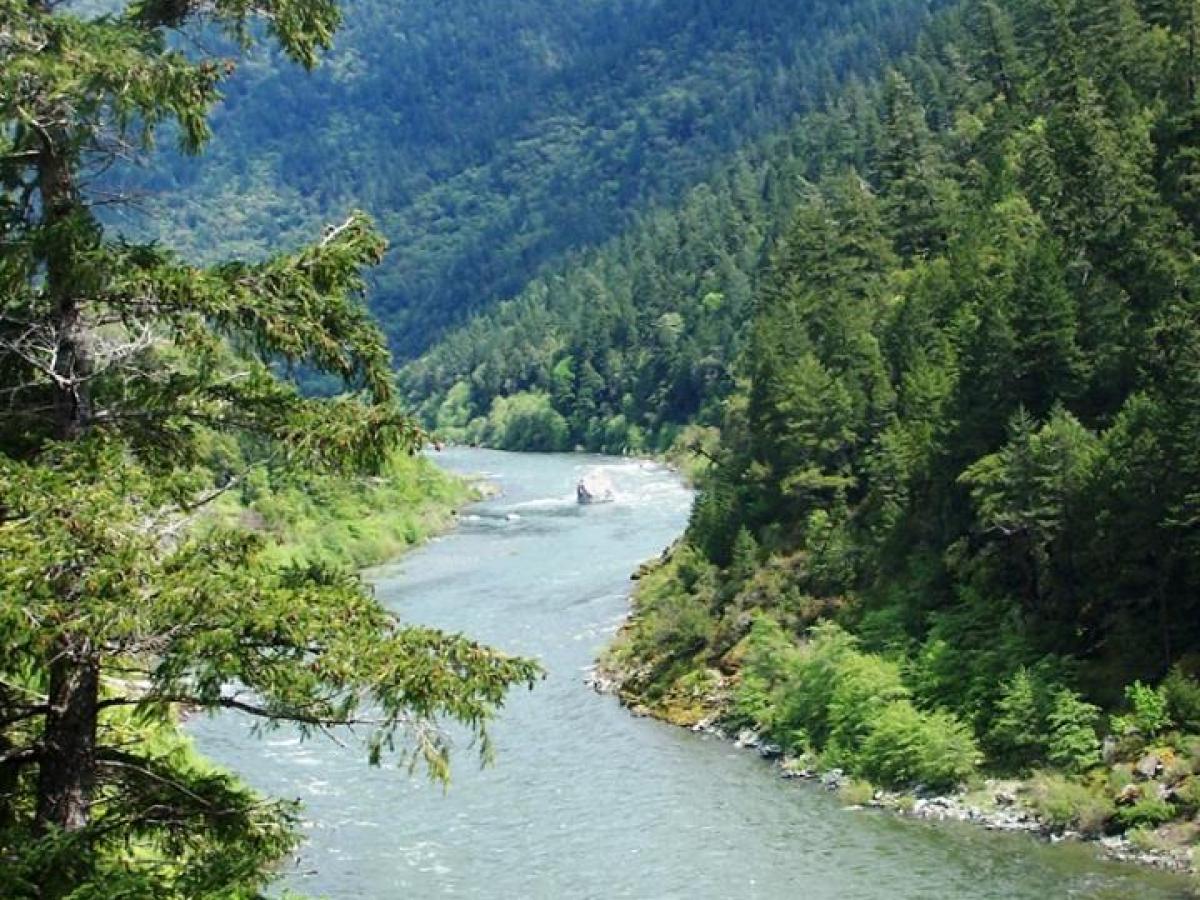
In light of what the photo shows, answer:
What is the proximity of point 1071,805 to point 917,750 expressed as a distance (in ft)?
21.6

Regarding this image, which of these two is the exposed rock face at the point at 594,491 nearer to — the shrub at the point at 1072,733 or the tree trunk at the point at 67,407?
the shrub at the point at 1072,733

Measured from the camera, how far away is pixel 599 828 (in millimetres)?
44469

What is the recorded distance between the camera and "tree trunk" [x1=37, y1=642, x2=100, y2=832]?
1207cm

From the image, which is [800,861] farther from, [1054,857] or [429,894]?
[429,894]

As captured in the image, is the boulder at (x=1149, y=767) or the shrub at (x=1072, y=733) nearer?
the boulder at (x=1149, y=767)

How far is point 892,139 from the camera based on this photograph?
298 feet

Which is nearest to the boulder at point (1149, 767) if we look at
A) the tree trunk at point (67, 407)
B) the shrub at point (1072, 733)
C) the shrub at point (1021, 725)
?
the shrub at point (1072, 733)

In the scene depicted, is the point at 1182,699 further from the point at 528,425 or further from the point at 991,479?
the point at 528,425

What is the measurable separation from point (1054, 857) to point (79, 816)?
1333 inches

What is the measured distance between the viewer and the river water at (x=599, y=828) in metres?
39.2

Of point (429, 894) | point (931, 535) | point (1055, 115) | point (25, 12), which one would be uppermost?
point (1055, 115)

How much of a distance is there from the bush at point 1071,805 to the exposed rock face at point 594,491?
73.8 meters

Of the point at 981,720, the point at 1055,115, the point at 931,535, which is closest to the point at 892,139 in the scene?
the point at 1055,115

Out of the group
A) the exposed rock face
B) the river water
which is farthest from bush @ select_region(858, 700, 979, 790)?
the exposed rock face
